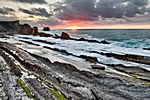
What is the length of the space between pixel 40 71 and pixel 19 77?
3.05 m

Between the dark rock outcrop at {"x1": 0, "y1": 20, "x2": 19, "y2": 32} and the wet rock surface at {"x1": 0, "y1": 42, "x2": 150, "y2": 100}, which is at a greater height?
the wet rock surface at {"x1": 0, "y1": 42, "x2": 150, "y2": 100}

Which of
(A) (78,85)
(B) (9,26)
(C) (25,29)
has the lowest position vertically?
(C) (25,29)

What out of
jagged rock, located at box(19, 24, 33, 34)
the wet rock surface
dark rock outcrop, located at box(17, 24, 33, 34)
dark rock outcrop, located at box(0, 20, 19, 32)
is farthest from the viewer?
dark rock outcrop, located at box(0, 20, 19, 32)

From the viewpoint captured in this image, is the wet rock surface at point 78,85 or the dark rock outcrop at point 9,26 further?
the dark rock outcrop at point 9,26

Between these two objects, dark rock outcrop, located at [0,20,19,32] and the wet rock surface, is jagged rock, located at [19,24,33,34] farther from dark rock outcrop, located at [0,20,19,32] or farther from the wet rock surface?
the wet rock surface

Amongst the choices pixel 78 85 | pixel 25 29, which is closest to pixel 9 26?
pixel 25 29

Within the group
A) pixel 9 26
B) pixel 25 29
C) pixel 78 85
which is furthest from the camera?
pixel 9 26

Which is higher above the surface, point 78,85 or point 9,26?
point 78,85

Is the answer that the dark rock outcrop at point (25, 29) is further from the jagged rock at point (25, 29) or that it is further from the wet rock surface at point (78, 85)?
the wet rock surface at point (78, 85)

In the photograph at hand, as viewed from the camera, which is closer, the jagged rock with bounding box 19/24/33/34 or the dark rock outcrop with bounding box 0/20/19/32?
the jagged rock with bounding box 19/24/33/34

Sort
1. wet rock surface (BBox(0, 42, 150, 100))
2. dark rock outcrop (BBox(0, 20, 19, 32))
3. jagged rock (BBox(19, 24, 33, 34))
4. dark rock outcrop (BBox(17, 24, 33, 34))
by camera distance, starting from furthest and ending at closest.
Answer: dark rock outcrop (BBox(0, 20, 19, 32)) < dark rock outcrop (BBox(17, 24, 33, 34)) < jagged rock (BBox(19, 24, 33, 34)) < wet rock surface (BBox(0, 42, 150, 100))

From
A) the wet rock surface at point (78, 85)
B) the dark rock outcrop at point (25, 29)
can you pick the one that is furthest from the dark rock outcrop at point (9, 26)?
the wet rock surface at point (78, 85)

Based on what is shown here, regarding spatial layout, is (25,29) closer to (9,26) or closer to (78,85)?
(9,26)

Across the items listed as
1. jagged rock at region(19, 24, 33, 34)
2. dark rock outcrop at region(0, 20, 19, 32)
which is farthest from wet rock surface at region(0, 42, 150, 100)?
dark rock outcrop at region(0, 20, 19, 32)
